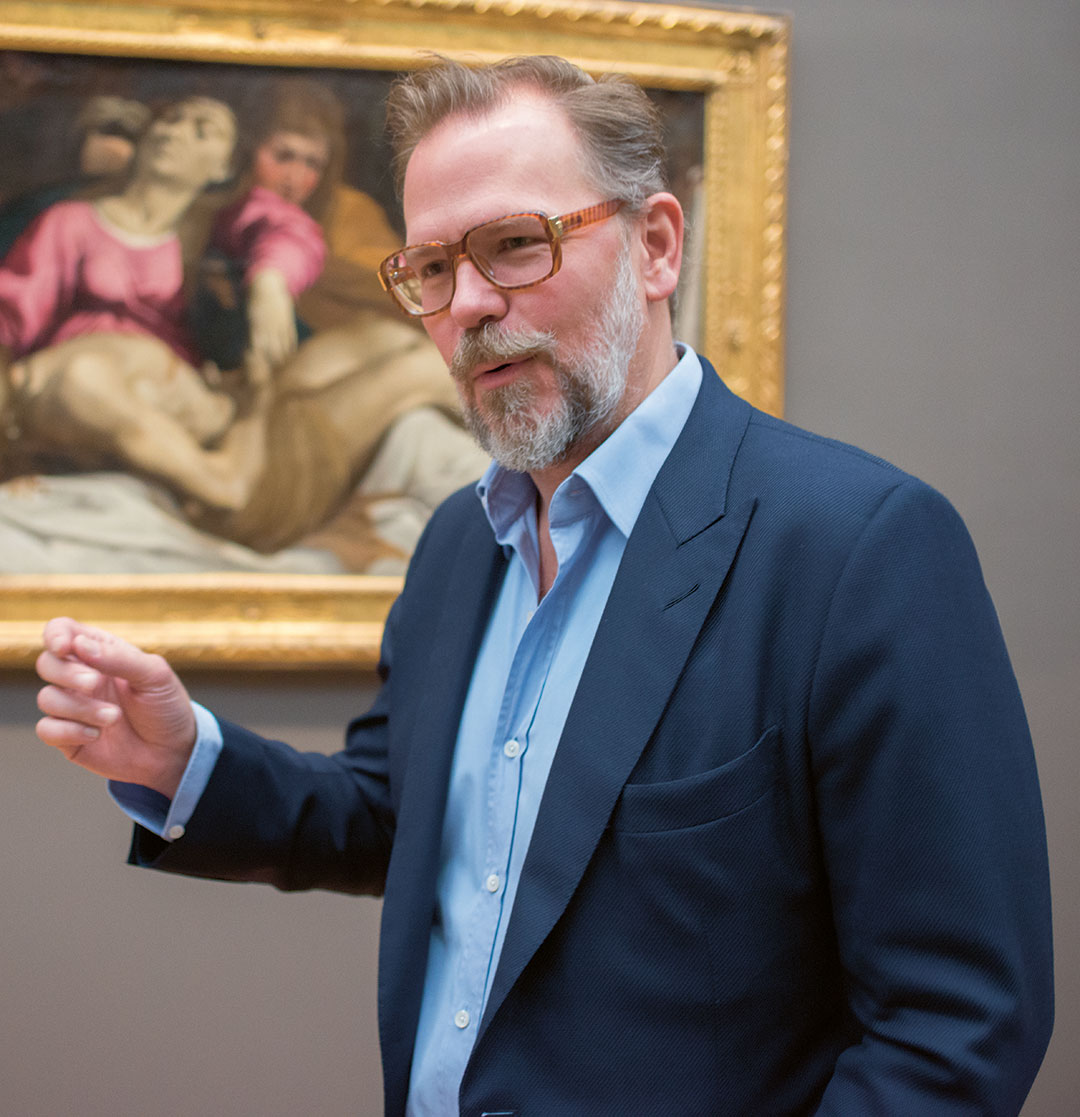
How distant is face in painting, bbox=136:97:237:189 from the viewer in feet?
5.92

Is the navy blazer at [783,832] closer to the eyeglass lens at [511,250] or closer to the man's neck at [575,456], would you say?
the man's neck at [575,456]

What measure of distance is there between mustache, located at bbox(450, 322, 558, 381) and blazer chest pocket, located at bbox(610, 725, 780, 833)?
46cm

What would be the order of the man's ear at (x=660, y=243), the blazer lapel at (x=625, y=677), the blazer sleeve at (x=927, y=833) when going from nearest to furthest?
the blazer sleeve at (x=927, y=833)
the blazer lapel at (x=625, y=677)
the man's ear at (x=660, y=243)

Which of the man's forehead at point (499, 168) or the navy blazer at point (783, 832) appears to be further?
the man's forehead at point (499, 168)

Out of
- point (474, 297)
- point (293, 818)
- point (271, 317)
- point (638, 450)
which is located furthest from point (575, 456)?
point (271, 317)

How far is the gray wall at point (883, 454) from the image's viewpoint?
190 centimetres

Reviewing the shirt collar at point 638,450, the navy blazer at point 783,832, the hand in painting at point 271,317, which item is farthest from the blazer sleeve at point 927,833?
the hand in painting at point 271,317

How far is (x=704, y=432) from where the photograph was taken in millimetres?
1007

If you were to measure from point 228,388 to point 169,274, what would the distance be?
24 centimetres

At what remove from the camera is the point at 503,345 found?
3.36 feet

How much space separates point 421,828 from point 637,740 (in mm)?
347

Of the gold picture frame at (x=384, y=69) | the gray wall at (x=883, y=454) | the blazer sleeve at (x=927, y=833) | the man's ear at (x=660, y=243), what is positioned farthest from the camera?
the gray wall at (x=883, y=454)

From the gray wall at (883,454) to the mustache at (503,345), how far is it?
1.08 m

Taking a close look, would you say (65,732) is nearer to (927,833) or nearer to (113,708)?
(113,708)
